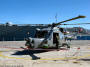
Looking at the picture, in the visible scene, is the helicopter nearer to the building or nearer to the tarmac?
the tarmac

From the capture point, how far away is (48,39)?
1168 cm

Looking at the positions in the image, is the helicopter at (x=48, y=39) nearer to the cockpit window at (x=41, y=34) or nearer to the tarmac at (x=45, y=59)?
the cockpit window at (x=41, y=34)

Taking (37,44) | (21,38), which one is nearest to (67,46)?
(37,44)

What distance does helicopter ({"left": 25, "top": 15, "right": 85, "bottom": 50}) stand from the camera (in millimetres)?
10650

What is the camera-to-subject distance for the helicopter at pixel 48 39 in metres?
10.6

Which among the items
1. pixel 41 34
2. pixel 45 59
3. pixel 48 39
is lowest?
pixel 45 59

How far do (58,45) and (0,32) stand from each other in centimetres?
3175

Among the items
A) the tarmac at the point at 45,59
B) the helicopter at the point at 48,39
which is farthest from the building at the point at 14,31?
the tarmac at the point at 45,59

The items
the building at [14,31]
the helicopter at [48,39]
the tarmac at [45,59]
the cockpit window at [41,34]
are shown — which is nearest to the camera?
the tarmac at [45,59]

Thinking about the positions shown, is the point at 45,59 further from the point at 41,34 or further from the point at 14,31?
the point at 14,31

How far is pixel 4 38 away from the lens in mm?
41344

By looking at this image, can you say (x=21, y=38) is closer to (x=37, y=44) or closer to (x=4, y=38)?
(x=4, y=38)

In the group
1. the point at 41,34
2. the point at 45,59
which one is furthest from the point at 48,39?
the point at 45,59

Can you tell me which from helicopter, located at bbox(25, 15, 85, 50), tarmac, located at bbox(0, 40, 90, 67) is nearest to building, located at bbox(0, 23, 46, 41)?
helicopter, located at bbox(25, 15, 85, 50)
